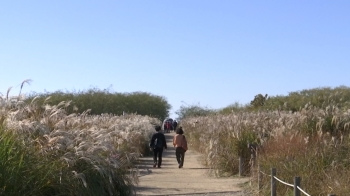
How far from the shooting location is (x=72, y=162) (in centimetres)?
1031

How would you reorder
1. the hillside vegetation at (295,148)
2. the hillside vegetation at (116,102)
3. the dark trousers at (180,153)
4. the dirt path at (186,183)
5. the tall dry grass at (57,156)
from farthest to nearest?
the hillside vegetation at (116,102)
the dark trousers at (180,153)
the dirt path at (186,183)
the hillside vegetation at (295,148)
the tall dry grass at (57,156)

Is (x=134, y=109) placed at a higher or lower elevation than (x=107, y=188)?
higher

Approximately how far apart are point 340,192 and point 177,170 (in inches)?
467

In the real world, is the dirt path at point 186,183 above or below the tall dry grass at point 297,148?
below

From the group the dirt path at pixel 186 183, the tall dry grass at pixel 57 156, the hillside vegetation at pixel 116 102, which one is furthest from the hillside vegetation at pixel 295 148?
the hillside vegetation at pixel 116 102

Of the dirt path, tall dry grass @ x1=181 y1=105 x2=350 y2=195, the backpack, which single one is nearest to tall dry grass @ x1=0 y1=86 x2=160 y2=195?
the dirt path

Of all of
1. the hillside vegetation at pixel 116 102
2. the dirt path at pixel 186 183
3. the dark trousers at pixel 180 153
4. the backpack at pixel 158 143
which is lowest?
the dirt path at pixel 186 183

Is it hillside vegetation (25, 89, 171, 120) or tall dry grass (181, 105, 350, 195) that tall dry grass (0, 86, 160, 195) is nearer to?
tall dry grass (181, 105, 350, 195)

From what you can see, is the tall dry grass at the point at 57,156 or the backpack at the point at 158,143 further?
the backpack at the point at 158,143

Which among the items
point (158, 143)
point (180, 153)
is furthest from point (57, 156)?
point (180, 153)

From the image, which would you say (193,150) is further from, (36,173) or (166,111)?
(166,111)

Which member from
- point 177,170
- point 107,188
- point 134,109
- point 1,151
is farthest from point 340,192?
point 134,109

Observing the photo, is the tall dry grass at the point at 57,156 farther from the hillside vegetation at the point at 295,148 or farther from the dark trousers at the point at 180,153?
the dark trousers at the point at 180,153

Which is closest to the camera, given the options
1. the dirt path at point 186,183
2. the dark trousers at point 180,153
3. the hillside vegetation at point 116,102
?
the dirt path at point 186,183
